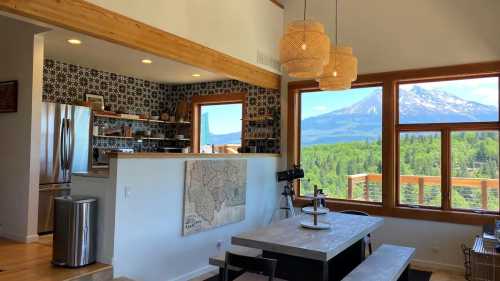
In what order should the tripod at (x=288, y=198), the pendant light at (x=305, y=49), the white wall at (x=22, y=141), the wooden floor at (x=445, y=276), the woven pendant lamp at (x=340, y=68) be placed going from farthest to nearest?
the tripod at (x=288, y=198) → the wooden floor at (x=445, y=276) → the white wall at (x=22, y=141) → the woven pendant lamp at (x=340, y=68) → the pendant light at (x=305, y=49)

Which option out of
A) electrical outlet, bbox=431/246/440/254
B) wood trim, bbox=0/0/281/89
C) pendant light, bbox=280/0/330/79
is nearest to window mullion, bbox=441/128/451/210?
electrical outlet, bbox=431/246/440/254

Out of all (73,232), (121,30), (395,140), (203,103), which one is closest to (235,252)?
(73,232)

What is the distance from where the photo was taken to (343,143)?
6.20 metres

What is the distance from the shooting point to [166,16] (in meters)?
4.28

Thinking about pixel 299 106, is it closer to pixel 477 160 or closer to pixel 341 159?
pixel 341 159

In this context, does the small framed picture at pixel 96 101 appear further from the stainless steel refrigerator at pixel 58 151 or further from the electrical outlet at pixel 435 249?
the electrical outlet at pixel 435 249

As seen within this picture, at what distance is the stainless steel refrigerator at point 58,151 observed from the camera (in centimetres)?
509

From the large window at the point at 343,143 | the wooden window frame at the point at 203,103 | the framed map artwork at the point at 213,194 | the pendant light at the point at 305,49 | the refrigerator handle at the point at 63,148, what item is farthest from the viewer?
the wooden window frame at the point at 203,103

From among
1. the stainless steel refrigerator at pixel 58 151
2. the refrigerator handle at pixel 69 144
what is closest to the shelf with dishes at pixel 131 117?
the stainless steel refrigerator at pixel 58 151

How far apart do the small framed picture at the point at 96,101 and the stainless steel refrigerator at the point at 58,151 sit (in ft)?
2.70

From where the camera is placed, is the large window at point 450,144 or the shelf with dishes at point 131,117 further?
the shelf with dishes at point 131,117

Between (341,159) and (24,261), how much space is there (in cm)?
450

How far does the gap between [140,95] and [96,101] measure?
107 centimetres

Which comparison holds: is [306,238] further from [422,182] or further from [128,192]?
[422,182]
